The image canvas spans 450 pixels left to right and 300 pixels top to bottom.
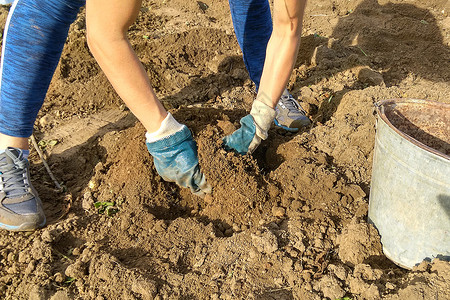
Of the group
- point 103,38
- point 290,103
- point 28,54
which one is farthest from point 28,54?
point 290,103

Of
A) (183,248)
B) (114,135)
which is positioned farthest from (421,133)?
(114,135)

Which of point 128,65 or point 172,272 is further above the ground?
point 128,65

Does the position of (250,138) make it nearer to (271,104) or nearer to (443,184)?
(271,104)

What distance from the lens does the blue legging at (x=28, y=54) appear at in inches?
88.4

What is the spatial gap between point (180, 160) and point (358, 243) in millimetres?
1033

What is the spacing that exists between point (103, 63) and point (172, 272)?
3.49ft

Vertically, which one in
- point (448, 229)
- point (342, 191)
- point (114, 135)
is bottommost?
point (114, 135)

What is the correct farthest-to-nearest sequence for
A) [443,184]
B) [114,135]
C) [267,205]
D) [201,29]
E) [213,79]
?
[201,29], [213,79], [114,135], [267,205], [443,184]

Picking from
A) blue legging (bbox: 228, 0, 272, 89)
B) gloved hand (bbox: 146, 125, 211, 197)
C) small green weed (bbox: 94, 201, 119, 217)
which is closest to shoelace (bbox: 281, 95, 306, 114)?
blue legging (bbox: 228, 0, 272, 89)

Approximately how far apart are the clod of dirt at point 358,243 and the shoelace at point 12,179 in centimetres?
186

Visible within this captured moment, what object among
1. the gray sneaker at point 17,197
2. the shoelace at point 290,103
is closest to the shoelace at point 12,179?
the gray sneaker at point 17,197

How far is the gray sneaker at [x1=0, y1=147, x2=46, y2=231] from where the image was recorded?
91.6 inches

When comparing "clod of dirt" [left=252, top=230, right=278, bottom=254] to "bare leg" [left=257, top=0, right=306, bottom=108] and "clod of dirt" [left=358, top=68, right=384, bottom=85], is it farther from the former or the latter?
"clod of dirt" [left=358, top=68, right=384, bottom=85]

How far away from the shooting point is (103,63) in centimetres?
199
